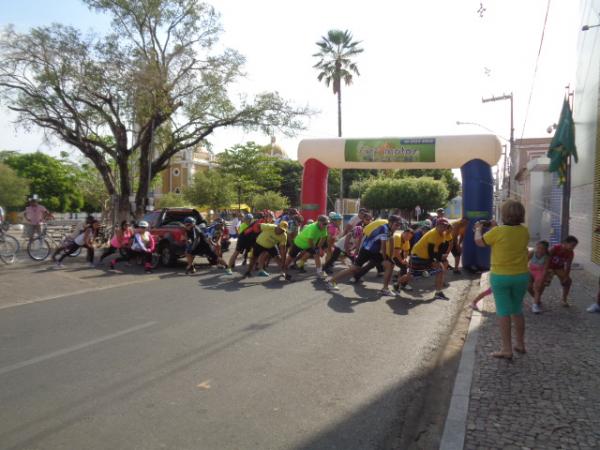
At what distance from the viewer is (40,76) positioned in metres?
19.3

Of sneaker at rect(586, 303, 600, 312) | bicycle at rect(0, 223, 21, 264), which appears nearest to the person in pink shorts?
sneaker at rect(586, 303, 600, 312)

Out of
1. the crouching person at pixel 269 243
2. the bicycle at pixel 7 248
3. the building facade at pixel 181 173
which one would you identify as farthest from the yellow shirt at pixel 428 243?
the building facade at pixel 181 173

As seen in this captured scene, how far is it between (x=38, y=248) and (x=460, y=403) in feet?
42.2

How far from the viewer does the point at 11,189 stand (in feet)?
182

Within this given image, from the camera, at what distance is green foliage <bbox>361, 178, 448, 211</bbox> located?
49.9 meters

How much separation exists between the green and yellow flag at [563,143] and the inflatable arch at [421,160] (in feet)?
4.93

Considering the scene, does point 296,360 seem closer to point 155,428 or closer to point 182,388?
point 182,388

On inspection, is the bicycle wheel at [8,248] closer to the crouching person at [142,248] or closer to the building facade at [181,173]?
the crouching person at [142,248]

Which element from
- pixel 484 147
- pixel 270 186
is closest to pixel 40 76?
pixel 484 147

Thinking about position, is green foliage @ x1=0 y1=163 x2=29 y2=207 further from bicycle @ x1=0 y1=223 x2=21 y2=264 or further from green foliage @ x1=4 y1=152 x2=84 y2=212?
bicycle @ x1=0 y1=223 x2=21 y2=264

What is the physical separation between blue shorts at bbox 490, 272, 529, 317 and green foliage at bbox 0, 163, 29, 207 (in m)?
58.6

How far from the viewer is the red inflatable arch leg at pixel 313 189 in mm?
17219

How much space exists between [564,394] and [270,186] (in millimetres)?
58406

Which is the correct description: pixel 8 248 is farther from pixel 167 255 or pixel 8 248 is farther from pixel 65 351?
pixel 65 351
